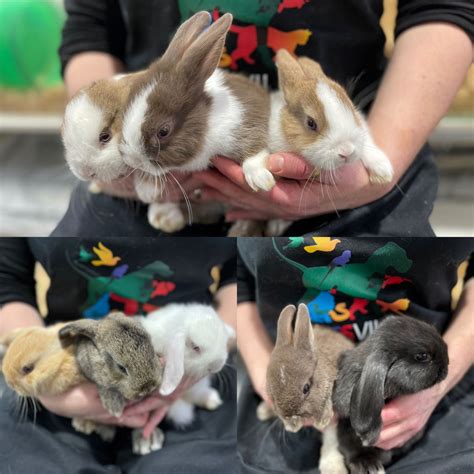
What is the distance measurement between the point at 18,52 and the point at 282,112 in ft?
3.09

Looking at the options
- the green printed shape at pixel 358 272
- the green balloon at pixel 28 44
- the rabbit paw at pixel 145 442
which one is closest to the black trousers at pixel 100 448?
the rabbit paw at pixel 145 442

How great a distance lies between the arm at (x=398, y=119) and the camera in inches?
29.4

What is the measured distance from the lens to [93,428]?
83 centimetres

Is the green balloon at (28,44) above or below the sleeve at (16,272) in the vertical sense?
above

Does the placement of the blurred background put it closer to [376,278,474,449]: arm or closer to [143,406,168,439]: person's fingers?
[376,278,474,449]: arm

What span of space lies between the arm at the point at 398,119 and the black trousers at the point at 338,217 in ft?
0.07

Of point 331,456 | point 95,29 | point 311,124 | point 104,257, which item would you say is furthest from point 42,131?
point 331,456

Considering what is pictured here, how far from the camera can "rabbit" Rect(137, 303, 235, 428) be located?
30.9 inches

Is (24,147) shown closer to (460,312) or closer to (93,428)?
(93,428)

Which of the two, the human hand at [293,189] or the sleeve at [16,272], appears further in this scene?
the sleeve at [16,272]

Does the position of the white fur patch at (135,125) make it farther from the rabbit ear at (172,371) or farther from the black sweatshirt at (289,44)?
the rabbit ear at (172,371)

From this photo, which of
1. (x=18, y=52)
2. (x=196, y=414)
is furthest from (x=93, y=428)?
(x=18, y=52)

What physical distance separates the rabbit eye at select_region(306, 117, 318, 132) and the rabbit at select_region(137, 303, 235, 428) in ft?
1.11

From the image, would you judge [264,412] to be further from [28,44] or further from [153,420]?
[28,44]
